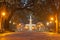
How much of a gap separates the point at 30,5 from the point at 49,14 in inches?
117

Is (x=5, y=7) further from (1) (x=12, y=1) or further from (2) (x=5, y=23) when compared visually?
(2) (x=5, y=23)

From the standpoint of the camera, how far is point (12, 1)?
2292 centimetres

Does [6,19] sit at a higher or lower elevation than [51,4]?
lower

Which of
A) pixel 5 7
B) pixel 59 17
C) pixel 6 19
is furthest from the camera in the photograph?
pixel 6 19

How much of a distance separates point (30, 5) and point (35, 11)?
4.04 feet

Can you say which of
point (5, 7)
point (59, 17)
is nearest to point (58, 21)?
point (59, 17)

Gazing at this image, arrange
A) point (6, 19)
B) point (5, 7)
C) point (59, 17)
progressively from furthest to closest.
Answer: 1. point (6, 19)
2. point (5, 7)
3. point (59, 17)

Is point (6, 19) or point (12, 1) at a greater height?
point (12, 1)

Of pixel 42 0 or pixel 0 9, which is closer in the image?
pixel 0 9

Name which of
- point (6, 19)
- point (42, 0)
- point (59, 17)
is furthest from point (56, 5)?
point (6, 19)

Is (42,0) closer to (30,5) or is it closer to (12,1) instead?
(30,5)

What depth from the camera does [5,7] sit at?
71.8 feet

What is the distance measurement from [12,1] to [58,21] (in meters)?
6.44

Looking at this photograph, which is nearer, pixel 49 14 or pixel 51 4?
pixel 51 4
